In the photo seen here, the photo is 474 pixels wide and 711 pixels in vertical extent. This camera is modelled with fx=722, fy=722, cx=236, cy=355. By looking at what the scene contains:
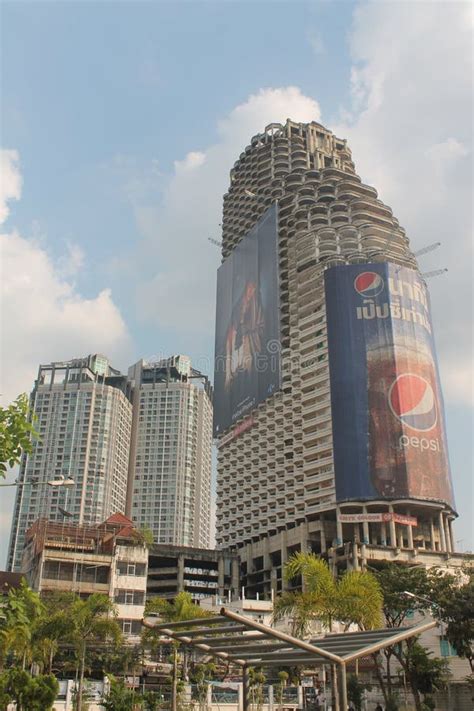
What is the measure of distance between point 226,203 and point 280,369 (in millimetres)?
51348

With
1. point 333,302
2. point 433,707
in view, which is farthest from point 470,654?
point 333,302

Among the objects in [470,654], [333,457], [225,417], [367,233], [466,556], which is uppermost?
[367,233]

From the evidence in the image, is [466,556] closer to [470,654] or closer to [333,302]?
[333,302]

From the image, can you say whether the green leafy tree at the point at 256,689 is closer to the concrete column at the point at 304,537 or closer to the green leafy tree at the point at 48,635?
the green leafy tree at the point at 48,635

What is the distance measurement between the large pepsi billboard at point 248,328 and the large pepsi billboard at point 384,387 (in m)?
13.8

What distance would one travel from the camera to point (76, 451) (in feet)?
504

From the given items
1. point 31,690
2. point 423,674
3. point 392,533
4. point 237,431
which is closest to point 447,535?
point 392,533

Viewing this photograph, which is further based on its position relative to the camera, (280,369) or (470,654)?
(280,369)

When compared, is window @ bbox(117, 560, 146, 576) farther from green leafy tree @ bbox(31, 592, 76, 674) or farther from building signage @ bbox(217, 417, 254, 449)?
building signage @ bbox(217, 417, 254, 449)

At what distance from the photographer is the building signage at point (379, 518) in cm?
8950

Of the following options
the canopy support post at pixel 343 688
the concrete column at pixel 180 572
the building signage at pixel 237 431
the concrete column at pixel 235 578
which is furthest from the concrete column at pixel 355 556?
the canopy support post at pixel 343 688

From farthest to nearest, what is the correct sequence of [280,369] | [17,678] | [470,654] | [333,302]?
[280,369] < [333,302] < [470,654] < [17,678]

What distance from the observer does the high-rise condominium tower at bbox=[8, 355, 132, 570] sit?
149 meters

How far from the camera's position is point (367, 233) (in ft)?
382
